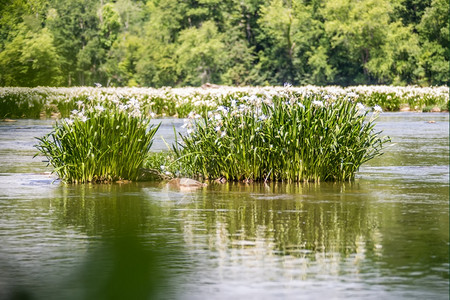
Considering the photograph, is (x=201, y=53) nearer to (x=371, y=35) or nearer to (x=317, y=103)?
(x=371, y=35)

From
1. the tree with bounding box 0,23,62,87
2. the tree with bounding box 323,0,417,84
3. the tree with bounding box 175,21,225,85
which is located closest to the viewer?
the tree with bounding box 0,23,62,87

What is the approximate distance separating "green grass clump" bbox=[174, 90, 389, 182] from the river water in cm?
47

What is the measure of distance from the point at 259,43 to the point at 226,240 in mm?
92147

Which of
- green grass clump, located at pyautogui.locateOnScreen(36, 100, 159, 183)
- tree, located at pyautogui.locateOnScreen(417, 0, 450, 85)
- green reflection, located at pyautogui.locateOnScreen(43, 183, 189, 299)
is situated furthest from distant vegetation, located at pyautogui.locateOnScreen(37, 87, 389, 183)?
tree, located at pyautogui.locateOnScreen(417, 0, 450, 85)

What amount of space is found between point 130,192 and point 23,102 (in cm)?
2769

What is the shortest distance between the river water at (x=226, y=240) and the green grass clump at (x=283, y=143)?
1.56ft

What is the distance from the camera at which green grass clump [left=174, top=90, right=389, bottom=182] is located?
45.8ft

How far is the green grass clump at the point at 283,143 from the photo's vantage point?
45.8ft

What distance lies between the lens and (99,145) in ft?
46.1

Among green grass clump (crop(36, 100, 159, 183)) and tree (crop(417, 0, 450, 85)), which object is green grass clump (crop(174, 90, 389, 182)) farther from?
tree (crop(417, 0, 450, 85))

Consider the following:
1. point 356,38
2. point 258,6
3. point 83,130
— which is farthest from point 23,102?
point 258,6

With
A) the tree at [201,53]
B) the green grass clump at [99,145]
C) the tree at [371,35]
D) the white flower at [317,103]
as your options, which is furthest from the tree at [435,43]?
the green grass clump at [99,145]

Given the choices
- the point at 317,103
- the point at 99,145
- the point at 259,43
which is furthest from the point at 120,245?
the point at 259,43

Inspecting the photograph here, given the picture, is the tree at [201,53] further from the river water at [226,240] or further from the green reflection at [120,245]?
the green reflection at [120,245]
